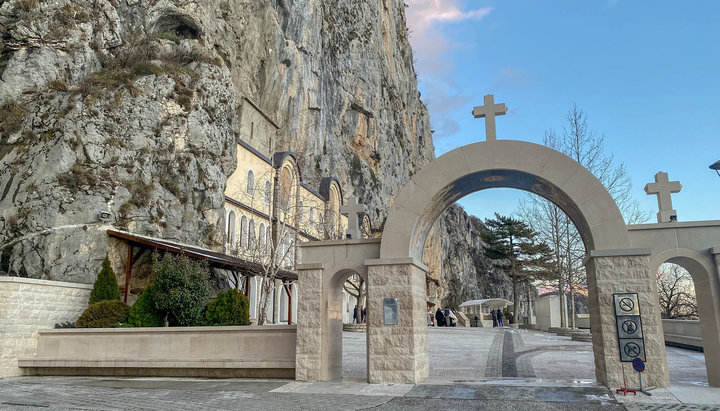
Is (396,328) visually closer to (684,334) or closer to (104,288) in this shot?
(104,288)

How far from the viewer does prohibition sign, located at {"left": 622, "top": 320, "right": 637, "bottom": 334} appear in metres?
9.39

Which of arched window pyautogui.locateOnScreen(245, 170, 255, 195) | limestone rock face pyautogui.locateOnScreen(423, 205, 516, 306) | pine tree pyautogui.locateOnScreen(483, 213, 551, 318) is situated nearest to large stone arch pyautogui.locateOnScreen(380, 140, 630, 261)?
arched window pyautogui.locateOnScreen(245, 170, 255, 195)

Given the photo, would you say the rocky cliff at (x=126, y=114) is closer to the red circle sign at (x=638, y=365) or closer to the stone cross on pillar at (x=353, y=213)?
the stone cross on pillar at (x=353, y=213)

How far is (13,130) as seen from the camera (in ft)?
75.9

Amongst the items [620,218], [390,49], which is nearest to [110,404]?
[620,218]

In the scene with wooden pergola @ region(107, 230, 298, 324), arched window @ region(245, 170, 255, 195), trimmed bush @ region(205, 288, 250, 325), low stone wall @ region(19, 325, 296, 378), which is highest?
arched window @ region(245, 170, 255, 195)

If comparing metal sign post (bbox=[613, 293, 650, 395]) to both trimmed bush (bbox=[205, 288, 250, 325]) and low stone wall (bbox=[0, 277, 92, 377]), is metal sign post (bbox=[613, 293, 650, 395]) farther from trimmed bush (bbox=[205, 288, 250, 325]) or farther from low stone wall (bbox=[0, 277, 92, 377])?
low stone wall (bbox=[0, 277, 92, 377])

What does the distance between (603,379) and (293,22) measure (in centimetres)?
3784

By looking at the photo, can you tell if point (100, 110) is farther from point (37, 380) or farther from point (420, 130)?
point (420, 130)

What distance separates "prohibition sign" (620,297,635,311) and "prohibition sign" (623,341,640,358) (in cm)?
64

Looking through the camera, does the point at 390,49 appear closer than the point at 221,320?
No

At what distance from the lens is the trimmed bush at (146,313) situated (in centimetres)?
1447

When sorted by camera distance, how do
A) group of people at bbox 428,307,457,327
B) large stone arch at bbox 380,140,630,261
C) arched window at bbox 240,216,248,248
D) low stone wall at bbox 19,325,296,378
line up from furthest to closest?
1. group of people at bbox 428,307,457,327
2. arched window at bbox 240,216,248,248
3. low stone wall at bbox 19,325,296,378
4. large stone arch at bbox 380,140,630,261

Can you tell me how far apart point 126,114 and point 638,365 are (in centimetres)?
2320
